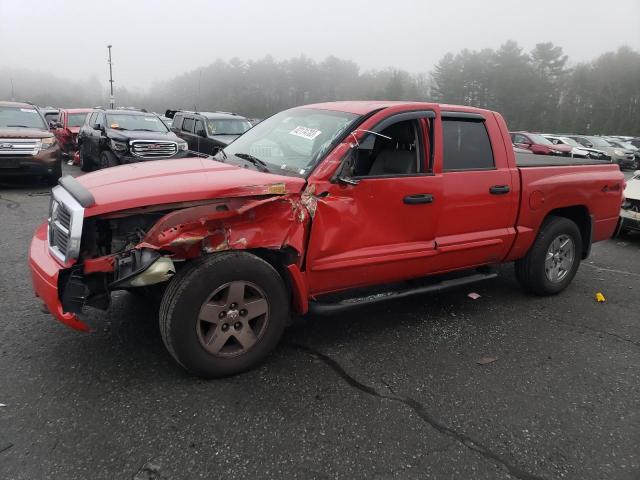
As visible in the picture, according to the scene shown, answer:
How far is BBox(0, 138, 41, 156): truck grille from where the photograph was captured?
9.16 m

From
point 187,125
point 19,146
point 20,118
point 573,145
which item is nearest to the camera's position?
point 19,146

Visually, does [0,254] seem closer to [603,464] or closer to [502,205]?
[502,205]

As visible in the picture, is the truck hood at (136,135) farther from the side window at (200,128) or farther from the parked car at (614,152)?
the parked car at (614,152)

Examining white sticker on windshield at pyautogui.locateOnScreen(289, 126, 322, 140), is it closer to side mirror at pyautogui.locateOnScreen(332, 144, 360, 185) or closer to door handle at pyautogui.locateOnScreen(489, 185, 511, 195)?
side mirror at pyautogui.locateOnScreen(332, 144, 360, 185)

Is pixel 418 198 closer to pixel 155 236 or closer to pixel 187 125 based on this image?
pixel 155 236

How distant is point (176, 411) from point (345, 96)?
75.5 meters

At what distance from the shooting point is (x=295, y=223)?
321 centimetres

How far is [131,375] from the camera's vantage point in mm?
3121

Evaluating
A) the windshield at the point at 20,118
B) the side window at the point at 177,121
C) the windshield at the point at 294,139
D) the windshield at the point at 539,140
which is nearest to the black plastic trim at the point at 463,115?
the windshield at the point at 294,139

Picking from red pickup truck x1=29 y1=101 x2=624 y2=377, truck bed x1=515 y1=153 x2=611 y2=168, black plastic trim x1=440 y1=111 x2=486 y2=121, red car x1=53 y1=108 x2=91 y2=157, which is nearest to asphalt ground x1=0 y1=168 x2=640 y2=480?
red pickup truck x1=29 y1=101 x2=624 y2=377

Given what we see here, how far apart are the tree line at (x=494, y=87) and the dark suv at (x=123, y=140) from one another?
3779 centimetres

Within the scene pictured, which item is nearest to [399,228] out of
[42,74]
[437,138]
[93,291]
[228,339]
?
[437,138]

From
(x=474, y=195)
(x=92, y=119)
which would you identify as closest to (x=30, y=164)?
(x=92, y=119)

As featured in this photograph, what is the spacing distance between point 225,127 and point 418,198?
404 inches
